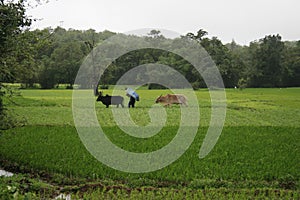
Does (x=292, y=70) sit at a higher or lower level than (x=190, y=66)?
lower

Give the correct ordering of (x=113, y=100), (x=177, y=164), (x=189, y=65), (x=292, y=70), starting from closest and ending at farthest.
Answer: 1. (x=177, y=164)
2. (x=113, y=100)
3. (x=189, y=65)
4. (x=292, y=70)

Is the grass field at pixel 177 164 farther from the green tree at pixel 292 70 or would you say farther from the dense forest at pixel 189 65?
the green tree at pixel 292 70

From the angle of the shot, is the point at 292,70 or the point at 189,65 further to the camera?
the point at 292,70

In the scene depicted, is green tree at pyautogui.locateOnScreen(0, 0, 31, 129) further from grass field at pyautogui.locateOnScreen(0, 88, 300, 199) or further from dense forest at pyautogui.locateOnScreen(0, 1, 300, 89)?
dense forest at pyautogui.locateOnScreen(0, 1, 300, 89)

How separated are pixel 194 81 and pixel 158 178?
3524cm

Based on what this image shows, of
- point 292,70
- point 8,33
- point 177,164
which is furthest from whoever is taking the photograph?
point 292,70

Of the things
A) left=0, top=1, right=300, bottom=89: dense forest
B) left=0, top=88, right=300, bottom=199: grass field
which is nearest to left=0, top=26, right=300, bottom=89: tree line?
left=0, top=1, right=300, bottom=89: dense forest

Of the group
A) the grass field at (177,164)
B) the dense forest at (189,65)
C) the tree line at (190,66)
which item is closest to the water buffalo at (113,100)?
the grass field at (177,164)

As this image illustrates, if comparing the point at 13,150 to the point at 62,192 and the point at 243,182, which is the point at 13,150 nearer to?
the point at 62,192

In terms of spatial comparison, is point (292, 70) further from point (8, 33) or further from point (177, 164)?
point (8, 33)

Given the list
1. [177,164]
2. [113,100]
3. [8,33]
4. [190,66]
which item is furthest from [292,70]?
[8,33]

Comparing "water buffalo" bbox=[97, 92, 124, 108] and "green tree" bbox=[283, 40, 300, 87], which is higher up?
"green tree" bbox=[283, 40, 300, 87]

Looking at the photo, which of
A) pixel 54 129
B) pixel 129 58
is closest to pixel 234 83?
pixel 129 58

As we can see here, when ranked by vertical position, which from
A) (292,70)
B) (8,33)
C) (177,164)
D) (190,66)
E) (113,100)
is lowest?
(177,164)
